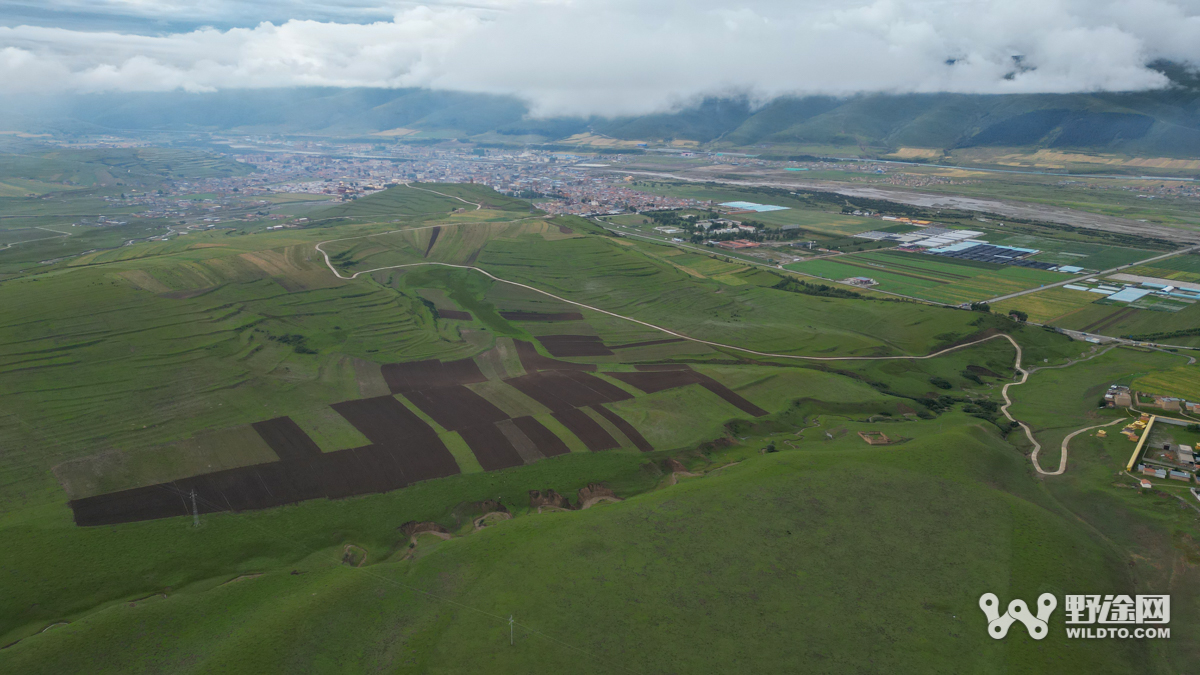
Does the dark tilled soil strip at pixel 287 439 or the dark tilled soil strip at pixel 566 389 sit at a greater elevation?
the dark tilled soil strip at pixel 566 389

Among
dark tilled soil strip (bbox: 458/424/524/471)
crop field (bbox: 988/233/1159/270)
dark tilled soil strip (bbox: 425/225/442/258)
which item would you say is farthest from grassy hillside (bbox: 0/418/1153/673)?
crop field (bbox: 988/233/1159/270)

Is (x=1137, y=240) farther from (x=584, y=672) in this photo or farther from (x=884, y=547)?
(x=584, y=672)

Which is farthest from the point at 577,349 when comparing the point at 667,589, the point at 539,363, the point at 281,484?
the point at 667,589

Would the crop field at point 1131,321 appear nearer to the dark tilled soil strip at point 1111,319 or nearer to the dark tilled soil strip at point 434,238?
the dark tilled soil strip at point 1111,319

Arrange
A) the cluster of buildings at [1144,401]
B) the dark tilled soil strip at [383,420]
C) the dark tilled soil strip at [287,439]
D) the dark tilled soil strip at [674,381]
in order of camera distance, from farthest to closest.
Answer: the dark tilled soil strip at [674,381], the cluster of buildings at [1144,401], the dark tilled soil strip at [383,420], the dark tilled soil strip at [287,439]

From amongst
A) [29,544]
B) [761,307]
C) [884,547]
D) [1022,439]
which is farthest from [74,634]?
[761,307]

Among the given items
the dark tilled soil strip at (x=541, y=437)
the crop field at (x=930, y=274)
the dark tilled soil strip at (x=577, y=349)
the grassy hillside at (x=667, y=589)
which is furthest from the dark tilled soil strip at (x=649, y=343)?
the crop field at (x=930, y=274)

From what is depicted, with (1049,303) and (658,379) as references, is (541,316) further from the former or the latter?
(1049,303)
